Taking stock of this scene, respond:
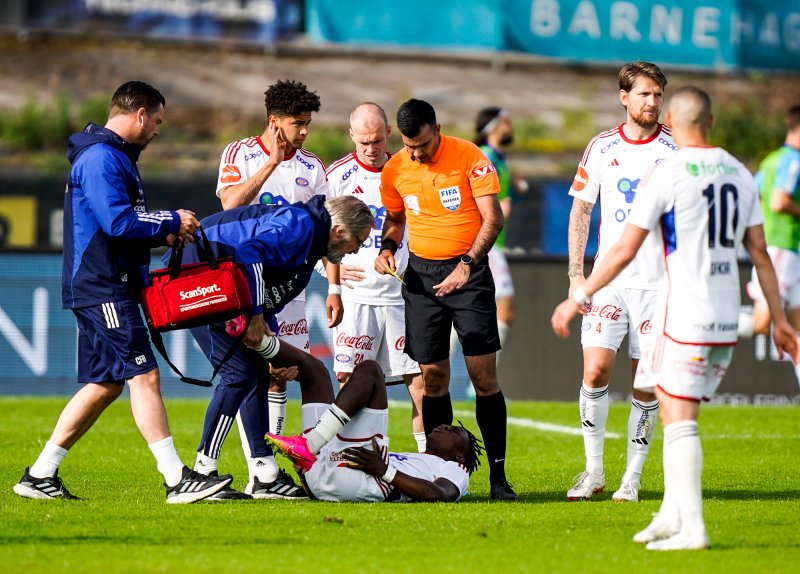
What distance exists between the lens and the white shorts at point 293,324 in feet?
29.4

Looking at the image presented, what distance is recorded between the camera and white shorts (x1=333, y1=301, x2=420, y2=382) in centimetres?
940

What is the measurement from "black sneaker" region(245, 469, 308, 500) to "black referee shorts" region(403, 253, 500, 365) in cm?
114

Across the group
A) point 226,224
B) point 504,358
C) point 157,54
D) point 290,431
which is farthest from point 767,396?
point 157,54

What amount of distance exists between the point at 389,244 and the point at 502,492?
1.80m

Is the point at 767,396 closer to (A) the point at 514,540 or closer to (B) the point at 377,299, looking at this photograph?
(B) the point at 377,299

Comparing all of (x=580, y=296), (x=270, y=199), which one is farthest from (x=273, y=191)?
(x=580, y=296)

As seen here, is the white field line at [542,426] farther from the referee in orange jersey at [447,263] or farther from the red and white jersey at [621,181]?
the red and white jersey at [621,181]

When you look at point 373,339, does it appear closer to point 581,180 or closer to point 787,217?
point 581,180

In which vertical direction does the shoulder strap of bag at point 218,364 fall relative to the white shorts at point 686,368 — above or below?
below

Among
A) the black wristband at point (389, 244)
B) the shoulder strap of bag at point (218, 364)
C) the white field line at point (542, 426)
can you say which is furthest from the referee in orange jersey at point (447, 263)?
the white field line at point (542, 426)

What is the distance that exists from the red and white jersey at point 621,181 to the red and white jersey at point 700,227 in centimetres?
172

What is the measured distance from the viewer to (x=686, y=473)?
6.09m

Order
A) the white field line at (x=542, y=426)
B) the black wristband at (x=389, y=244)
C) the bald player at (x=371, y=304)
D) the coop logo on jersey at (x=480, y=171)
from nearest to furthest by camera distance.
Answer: the coop logo on jersey at (x=480, y=171) < the black wristband at (x=389, y=244) < the bald player at (x=371, y=304) < the white field line at (x=542, y=426)

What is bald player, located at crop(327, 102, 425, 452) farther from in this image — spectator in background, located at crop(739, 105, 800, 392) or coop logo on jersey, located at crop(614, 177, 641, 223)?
spectator in background, located at crop(739, 105, 800, 392)
